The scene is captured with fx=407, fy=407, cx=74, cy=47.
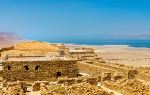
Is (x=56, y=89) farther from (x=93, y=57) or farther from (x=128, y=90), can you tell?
(x=93, y=57)

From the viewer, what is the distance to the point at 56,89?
1798 centimetres

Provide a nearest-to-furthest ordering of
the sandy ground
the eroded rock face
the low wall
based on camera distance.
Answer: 1. the eroded rock face
2. the low wall
3. the sandy ground

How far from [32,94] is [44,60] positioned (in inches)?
255

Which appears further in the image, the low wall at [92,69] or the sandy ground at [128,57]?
the sandy ground at [128,57]

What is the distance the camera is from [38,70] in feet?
85.9

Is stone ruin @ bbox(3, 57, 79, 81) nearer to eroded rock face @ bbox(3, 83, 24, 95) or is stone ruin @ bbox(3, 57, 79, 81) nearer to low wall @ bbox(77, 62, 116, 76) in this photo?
low wall @ bbox(77, 62, 116, 76)

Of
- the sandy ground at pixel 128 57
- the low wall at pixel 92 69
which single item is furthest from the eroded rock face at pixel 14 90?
the sandy ground at pixel 128 57

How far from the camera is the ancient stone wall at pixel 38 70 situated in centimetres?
2555

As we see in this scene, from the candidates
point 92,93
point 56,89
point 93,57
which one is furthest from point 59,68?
point 93,57

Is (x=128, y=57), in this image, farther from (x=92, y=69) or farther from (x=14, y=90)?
(x=14, y=90)

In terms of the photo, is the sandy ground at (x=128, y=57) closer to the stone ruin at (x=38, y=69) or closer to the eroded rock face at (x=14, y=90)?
the stone ruin at (x=38, y=69)

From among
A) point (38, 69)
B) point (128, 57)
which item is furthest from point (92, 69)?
point (128, 57)

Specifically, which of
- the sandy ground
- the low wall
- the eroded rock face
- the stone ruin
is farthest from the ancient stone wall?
the sandy ground

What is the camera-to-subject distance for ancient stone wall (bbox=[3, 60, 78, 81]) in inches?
1006
